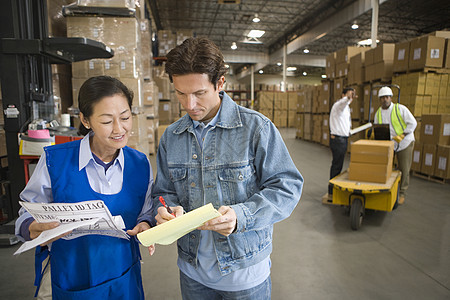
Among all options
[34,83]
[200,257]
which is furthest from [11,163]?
[200,257]

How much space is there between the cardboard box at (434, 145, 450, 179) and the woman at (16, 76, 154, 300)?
21.6 ft

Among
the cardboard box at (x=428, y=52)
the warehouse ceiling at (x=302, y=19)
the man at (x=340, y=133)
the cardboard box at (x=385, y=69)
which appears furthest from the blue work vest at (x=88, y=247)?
the warehouse ceiling at (x=302, y=19)

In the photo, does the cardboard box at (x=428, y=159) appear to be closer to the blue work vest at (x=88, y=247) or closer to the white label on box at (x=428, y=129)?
the white label on box at (x=428, y=129)

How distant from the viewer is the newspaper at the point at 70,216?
3.41 ft

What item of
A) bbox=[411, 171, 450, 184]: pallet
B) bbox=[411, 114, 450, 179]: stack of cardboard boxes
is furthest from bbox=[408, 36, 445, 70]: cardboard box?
bbox=[411, 171, 450, 184]: pallet

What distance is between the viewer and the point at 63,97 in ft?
16.0

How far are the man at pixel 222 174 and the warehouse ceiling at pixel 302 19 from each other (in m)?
9.90

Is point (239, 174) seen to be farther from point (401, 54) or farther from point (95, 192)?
point (401, 54)

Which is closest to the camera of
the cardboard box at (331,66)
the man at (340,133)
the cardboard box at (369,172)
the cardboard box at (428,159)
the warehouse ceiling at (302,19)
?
the cardboard box at (369,172)

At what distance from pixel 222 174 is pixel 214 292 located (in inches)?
20.0

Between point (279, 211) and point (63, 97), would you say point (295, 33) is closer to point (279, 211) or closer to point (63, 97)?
point (63, 97)

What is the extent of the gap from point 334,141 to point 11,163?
4.66 m

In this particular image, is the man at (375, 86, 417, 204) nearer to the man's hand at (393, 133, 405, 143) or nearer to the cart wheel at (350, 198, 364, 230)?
the man's hand at (393, 133, 405, 143)

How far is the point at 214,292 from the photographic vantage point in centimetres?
121
